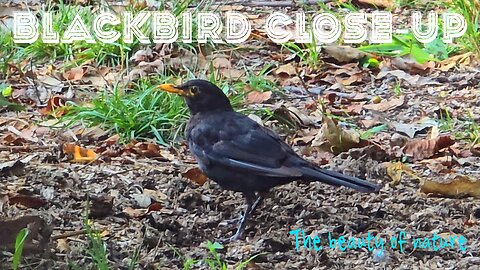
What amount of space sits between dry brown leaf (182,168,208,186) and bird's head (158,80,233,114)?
0.91 feet

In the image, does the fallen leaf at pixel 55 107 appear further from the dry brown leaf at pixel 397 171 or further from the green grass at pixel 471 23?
the green grass at pixel 471 23

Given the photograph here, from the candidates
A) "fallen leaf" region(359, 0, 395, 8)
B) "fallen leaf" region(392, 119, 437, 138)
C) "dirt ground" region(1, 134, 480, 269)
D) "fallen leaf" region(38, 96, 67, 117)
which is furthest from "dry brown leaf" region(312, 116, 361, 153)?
"fallen leaf" region(359, 0, 395, 8)

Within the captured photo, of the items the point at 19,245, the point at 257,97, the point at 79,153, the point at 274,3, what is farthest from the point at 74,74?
the point at 19,245

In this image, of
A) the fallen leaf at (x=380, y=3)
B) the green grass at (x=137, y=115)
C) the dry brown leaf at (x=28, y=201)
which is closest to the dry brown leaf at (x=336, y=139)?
the green grass at (x=137, y=115)

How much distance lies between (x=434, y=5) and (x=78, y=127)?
3.37 m

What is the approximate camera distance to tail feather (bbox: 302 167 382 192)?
3244 mm

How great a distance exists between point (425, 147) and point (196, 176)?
123 cm

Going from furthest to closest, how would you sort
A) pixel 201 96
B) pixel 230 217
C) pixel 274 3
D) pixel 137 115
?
pixel 274 3
pixel 137 115
pixel 201 96
pixel 230 217

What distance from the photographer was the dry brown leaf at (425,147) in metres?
4.48

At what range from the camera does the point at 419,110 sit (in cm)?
536

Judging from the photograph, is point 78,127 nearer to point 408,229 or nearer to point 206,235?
point 206,235

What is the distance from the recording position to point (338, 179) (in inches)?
130

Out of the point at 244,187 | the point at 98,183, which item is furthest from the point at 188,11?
the point at 244,187

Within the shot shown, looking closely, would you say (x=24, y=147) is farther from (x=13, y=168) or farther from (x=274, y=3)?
(x=274, y=3)
